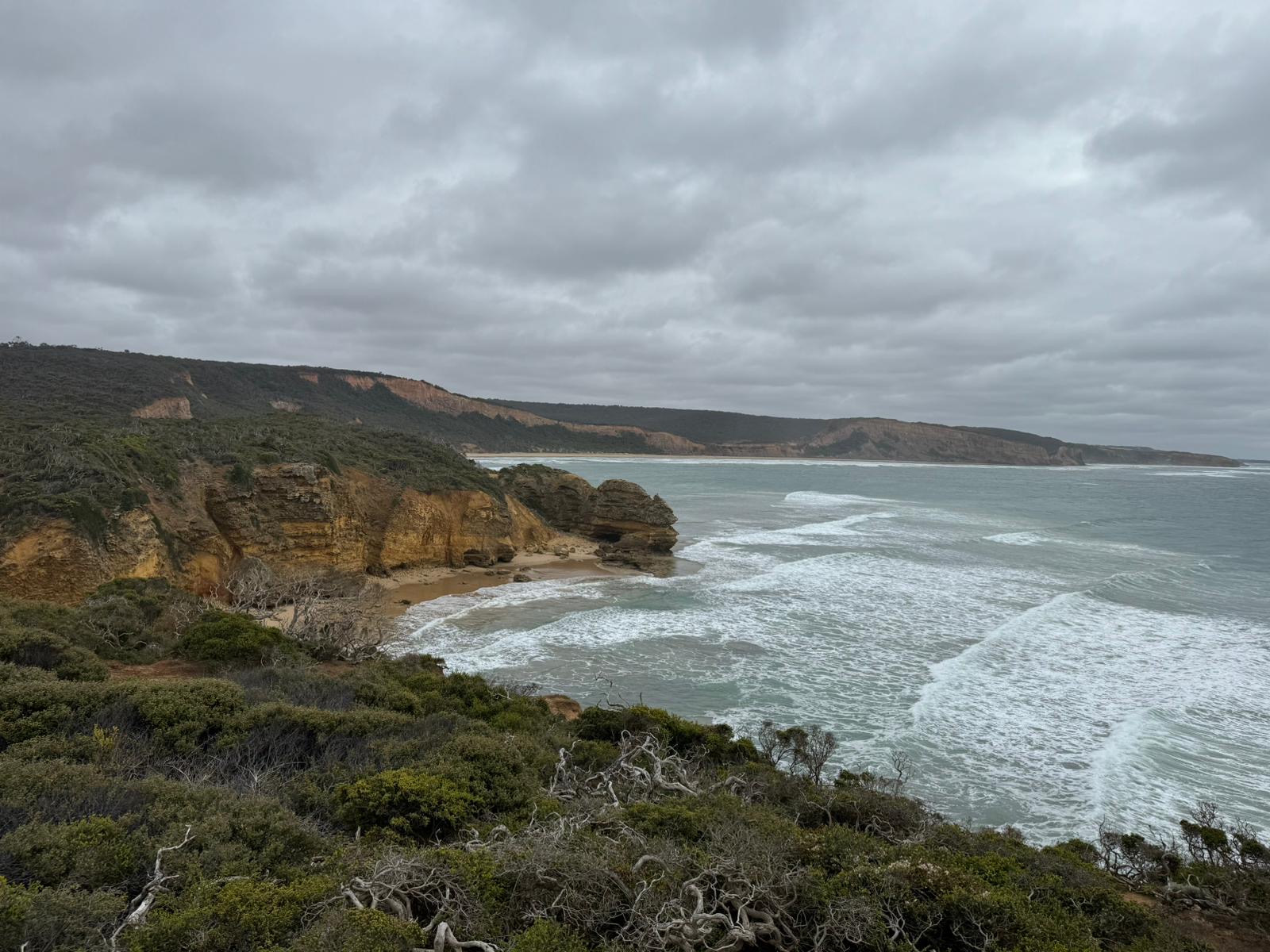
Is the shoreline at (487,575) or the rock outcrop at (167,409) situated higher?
the rock outcrop at (167,409)

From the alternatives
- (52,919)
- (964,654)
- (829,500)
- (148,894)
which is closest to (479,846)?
(148,894)

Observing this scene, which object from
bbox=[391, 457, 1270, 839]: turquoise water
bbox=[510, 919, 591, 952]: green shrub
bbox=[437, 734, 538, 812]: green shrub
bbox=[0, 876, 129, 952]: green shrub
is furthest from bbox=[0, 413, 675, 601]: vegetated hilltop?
bbox=[510, 919, 591, 952]: green shrub

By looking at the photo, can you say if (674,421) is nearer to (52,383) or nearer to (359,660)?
(52,383)

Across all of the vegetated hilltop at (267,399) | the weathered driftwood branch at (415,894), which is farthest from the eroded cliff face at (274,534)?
the weathered driftwood branch at (415,894)

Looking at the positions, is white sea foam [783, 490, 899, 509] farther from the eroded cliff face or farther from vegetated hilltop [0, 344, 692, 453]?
vegetated hilltop [0, 344, 692, 453]

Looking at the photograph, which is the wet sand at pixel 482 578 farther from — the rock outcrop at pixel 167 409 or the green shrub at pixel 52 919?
the rock outcrop at pixel 167 409

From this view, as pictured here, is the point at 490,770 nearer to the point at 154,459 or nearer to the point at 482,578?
the point at 154,459

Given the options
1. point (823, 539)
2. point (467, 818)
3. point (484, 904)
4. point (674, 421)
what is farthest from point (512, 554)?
point (674, 421)

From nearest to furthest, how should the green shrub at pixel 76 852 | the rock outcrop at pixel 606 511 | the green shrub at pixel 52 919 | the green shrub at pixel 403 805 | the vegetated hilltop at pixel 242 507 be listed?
the green shrub at pixel 52 919 < the green shrub at pixel 76 852 < the green shrub at pixel 403 805 < the vegetated hilltop at pixel 242 507 < the rock outcrop at pixel 606 511
